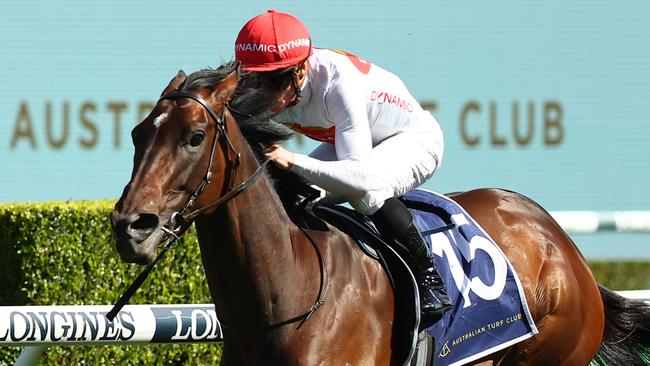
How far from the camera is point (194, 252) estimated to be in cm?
603

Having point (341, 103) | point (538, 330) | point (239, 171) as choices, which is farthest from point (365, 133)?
point (538, 330)

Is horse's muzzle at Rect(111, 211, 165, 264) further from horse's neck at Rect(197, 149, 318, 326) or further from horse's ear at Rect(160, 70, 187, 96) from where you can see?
horse's ear at Rect(160, 70, 187, 96)

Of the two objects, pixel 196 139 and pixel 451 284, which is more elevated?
pixel 196 139

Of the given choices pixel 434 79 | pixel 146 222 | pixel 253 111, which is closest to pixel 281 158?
pixel 253 111

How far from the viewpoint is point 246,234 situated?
351cm

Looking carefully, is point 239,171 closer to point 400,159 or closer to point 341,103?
point 341,103

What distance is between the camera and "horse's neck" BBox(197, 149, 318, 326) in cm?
348

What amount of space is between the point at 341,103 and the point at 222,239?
570mm

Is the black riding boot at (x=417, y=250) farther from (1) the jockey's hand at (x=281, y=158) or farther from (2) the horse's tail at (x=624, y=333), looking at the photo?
(2) the horse's tail at (x=624, y=333)

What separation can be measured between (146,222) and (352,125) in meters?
0.78

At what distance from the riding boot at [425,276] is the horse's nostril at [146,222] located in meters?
0.98

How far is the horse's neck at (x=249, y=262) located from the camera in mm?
3484

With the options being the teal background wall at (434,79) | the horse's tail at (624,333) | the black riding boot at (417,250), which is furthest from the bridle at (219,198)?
the teal background wall at (434,79)

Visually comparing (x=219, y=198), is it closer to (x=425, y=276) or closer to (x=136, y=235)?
(x=136, y=235)
